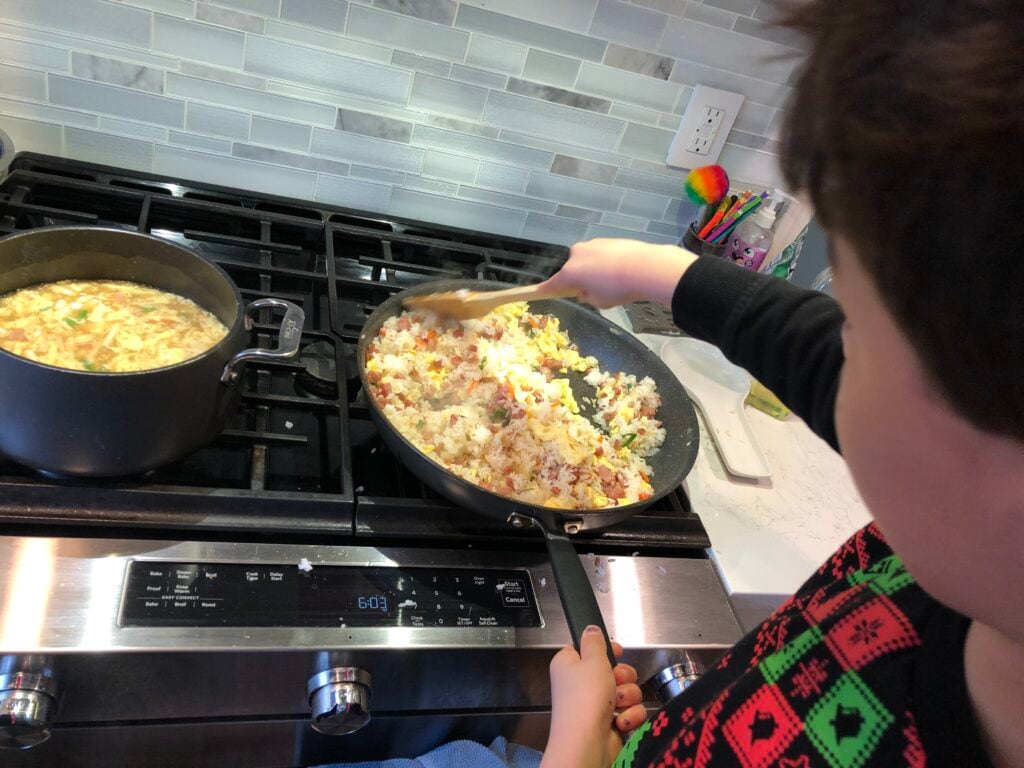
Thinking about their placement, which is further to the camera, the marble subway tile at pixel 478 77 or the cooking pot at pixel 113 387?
the marble subway tile at pixel 478 77

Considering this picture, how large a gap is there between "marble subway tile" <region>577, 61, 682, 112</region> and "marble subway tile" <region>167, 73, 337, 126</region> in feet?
1.37

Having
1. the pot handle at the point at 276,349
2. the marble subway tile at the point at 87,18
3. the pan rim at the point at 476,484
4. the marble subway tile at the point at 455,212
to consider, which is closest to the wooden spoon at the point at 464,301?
the pan rim at the point at 476,484

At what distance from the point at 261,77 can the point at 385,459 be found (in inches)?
25.1

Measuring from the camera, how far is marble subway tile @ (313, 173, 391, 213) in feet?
4.08

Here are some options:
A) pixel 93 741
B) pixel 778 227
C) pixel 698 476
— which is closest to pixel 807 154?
pixel 698 476

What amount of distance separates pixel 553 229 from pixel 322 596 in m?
0.87

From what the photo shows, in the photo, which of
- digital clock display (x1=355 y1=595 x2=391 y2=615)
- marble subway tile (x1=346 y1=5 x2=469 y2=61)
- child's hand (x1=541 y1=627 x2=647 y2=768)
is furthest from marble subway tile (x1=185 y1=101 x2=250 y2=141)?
child's hand (x1=541 y1=627 x2=647 y2=768)

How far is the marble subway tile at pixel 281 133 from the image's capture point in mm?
1162

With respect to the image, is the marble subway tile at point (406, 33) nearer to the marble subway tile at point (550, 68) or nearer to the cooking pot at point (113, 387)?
the marble subway tile at point (550, 68)

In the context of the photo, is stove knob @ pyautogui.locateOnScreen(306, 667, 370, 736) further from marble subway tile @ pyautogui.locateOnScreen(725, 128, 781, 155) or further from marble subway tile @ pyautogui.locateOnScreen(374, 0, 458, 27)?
marble subway tile @ pyautogui.locateOnScreen(725, 128, 781, 155)

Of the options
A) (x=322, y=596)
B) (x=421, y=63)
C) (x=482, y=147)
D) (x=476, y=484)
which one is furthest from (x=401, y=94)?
(x=322, y=596)

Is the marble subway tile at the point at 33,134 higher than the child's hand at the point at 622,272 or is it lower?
lower

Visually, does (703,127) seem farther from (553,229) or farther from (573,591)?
(573,591)

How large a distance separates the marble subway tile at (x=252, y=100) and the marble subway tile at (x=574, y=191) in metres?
0.37
